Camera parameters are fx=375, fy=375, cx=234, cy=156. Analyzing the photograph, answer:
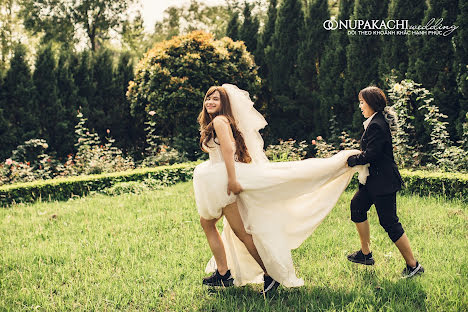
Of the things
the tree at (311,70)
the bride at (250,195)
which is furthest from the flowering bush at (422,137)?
the bride at (250,195)

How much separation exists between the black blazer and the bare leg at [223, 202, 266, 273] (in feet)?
3.79

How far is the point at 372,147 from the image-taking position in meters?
3.36

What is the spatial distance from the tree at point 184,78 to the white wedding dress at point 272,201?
24.6 feet

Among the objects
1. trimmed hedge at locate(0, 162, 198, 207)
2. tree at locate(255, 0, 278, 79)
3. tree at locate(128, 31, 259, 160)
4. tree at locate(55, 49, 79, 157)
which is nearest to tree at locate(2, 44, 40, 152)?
tree at locate(55, 49, 79, 157)

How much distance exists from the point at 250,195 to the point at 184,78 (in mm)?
7978

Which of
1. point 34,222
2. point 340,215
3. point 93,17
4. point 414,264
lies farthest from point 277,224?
point 93,17

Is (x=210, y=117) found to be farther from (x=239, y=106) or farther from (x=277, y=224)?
(x=277, y=224)

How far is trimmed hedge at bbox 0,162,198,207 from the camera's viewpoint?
7.46 metres

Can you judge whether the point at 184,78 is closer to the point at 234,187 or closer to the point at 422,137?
the point at 422,137

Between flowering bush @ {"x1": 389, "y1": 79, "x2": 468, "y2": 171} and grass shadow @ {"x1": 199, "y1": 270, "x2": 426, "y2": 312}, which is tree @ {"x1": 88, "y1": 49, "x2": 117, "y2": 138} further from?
grass shadow @ {"x1": 199, "y1": 270, "x2": 426, "y2": 312}

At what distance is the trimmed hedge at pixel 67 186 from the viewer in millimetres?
7465

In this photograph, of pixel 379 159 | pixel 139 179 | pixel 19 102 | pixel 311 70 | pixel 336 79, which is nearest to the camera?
pixel 379 159

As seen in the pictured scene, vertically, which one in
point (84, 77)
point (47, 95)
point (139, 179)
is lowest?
point (139, 179)

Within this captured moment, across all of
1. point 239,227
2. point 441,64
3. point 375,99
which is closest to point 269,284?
point 239,227
